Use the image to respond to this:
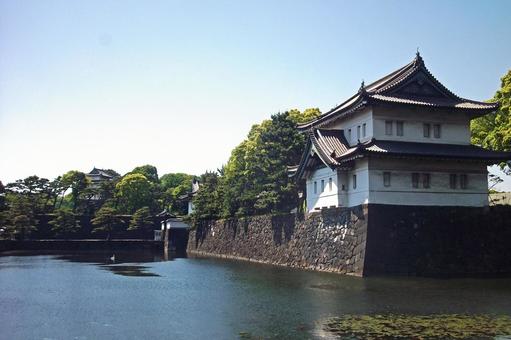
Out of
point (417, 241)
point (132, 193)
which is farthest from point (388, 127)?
point (132, 193)

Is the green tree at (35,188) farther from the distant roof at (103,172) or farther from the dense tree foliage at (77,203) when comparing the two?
the distant roof at (103,172)

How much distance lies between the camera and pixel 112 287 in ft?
77.4

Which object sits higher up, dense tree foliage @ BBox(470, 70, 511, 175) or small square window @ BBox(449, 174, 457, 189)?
dense tree foliage @ BBox(470, 70, 511, 175)

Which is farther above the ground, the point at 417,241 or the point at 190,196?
the point at 190,196

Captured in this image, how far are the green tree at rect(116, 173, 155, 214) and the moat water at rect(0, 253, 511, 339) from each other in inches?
1855

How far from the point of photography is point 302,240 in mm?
32562

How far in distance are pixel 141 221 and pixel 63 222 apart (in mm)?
9764

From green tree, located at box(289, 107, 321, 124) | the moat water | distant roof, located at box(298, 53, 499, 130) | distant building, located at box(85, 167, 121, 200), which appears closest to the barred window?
distant roof, located at box(298, 53, 499, 130)

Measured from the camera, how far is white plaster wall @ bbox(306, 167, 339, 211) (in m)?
29.8

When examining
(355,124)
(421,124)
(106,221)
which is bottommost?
(106,221)

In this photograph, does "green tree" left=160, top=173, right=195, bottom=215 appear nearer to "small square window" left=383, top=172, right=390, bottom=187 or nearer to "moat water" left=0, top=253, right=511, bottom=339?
"moat water" left=0, top=253, right=511, bottom=339

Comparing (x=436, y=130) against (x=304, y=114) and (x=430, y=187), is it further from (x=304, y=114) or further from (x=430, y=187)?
(x=304, y=114)

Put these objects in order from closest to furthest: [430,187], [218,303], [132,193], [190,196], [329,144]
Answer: [218,303] → [430,187] → [329,144] → [190,196] → [132,193]

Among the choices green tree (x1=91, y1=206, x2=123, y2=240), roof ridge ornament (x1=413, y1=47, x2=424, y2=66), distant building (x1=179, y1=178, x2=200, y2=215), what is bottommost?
green tree (x1=91, y1=206, x2=123, y2=240)
